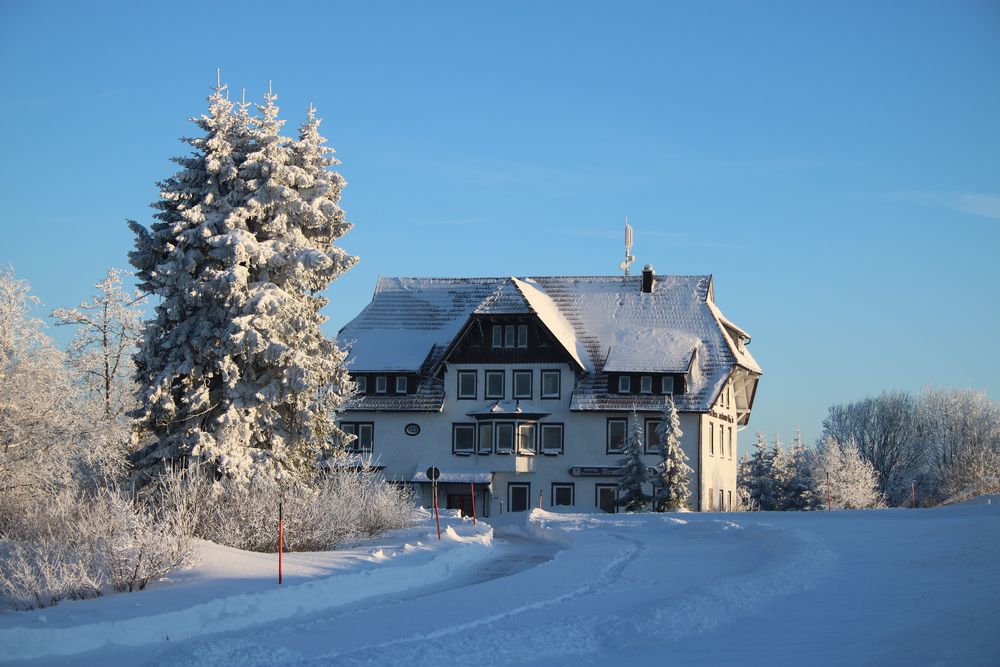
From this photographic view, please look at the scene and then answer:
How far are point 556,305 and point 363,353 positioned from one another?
429 inches

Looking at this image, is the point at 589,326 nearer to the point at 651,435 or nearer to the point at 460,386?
the point at 651,435

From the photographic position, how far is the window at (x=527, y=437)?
56375 millimetres

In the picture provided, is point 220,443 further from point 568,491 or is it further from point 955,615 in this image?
point 568,491

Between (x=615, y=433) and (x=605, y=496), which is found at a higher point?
(x=615, y=433)

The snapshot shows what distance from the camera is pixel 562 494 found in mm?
56125

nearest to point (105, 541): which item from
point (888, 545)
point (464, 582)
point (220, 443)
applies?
point (464, 582)

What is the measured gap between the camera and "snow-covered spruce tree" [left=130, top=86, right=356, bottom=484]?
2867 cm

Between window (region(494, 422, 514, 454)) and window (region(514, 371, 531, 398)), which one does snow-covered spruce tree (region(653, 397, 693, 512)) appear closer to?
window (region(494, 422, 514, 454))

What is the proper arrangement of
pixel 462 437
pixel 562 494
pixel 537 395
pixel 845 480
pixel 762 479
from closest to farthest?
pixel 562 494 → pixel 537 395 → pixel 462 437 → pixel 762 479 → pixel 845 480

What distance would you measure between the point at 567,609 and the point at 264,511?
10443 millimetres

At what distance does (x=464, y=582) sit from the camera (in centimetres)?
2222

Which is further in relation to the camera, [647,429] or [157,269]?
[647,429]

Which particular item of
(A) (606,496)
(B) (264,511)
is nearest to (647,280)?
(A) (606,496)

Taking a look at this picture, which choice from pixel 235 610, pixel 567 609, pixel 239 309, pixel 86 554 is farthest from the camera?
pixel 239 309
